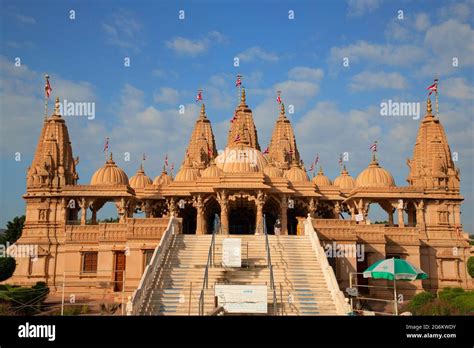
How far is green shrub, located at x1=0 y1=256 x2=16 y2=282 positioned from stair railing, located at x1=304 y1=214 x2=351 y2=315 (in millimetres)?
21925

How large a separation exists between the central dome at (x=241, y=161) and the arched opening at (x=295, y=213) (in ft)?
13.4

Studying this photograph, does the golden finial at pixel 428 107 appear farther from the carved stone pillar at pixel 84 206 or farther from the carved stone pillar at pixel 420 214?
the carved stone pillar at pixel 84 206

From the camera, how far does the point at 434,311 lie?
24.6 meters

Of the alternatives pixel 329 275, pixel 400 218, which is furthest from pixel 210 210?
pixel 329 275

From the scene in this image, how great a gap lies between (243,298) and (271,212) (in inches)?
859

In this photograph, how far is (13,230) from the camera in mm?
56062

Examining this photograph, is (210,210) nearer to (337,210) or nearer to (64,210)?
(337,210)

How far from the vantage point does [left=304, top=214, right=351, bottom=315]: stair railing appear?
20969 millimetres

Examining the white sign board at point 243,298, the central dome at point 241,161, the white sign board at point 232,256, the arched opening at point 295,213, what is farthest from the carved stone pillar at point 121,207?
the white sign board at point 243,298

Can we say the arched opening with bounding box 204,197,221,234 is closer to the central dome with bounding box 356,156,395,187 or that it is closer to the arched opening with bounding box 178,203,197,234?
the arched opening with bounding box 178,203,197,234
